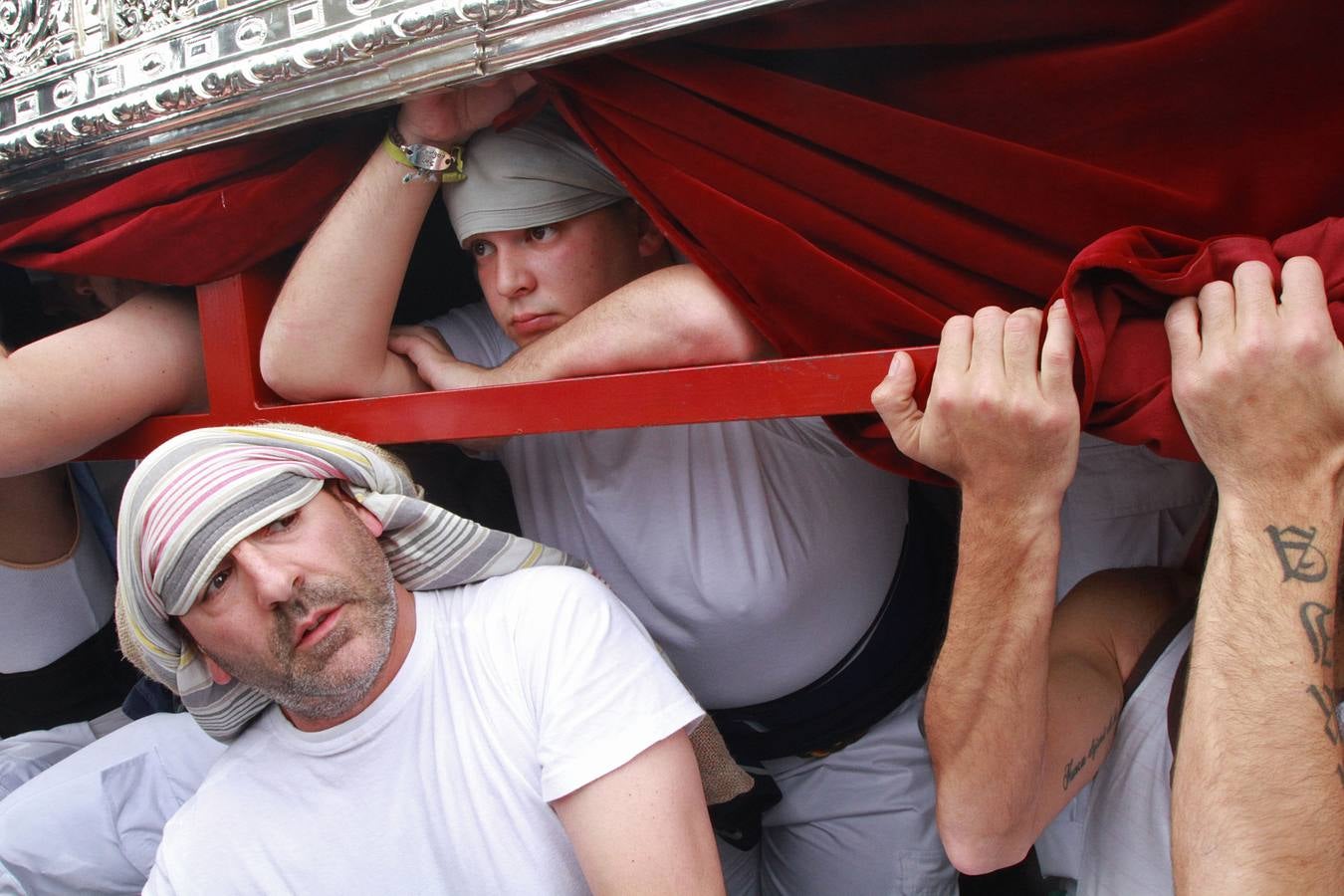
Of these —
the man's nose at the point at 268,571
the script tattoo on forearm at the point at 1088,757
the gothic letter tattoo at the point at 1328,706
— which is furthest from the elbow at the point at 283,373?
the gothic letter tattoo at the point at 1328,706

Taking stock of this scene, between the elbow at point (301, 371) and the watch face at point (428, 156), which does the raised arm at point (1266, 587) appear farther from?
the elbow at point (301, 371)

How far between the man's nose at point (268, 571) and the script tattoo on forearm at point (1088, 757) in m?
0.90

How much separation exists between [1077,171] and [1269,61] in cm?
16

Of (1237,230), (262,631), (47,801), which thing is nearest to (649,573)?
(262,631)

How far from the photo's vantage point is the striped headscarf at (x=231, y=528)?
1.02 meters

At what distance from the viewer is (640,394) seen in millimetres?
961

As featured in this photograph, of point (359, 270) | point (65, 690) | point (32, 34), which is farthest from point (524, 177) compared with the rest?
point (65, 690)

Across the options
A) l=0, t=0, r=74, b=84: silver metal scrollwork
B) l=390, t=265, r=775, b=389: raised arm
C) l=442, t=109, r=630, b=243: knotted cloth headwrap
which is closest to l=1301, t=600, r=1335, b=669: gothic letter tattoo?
l=390, t=265, r=775, b=389: raised arm

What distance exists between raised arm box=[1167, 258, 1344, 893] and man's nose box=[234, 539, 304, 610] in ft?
3.10

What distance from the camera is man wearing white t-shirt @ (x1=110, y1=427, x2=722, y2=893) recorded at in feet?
3.22

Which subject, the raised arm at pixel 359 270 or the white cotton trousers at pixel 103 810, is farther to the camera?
the white cotton trousers at pixel 103 810

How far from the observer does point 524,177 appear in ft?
3.66

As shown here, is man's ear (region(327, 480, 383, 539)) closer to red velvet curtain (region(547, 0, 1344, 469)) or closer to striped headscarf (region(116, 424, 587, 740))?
striped headscarf (region(116, 424, 587, 740))

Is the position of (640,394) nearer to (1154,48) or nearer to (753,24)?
(753,24)
